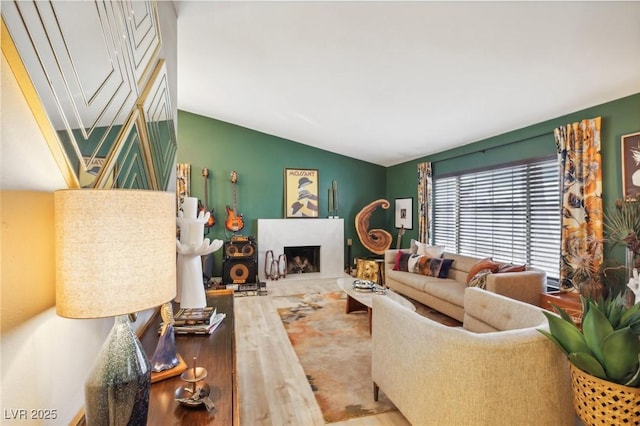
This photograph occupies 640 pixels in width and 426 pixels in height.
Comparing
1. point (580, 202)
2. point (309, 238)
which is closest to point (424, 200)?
point (309, 238)

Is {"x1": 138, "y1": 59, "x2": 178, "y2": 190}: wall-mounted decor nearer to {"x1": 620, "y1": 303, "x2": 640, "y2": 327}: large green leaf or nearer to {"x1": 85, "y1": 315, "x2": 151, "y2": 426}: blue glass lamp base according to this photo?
{"x1": 85, "y1": 315, "x2": 151, "y2": 426}: blue glass lamp base

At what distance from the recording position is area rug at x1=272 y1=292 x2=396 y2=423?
212 centimetres

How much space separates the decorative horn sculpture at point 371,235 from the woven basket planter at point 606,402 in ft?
16.0

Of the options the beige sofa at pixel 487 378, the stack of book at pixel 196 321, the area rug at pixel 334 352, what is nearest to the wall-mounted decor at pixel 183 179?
the area rug at pixel 334 352

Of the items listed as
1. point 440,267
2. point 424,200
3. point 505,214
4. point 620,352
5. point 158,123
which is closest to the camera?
point 620,352

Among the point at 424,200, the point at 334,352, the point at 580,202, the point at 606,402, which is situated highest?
the point at 424,200

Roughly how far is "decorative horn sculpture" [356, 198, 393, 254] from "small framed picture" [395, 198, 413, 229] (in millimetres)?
328

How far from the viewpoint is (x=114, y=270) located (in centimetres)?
68

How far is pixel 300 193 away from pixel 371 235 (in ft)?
5.58

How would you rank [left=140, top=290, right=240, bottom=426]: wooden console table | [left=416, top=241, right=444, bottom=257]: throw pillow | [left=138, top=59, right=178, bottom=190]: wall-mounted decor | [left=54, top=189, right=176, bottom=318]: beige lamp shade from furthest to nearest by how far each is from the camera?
[left=416, top=241, right=444, bottom=257]: throw pillow → [left=138, top=59, right=178, bottom=190]: wall-mounted decor → [left=140, top=290, right=240, bottom=426]: wooden console table → [left=54, top=189, right=176, bottom=318]: beige lamp shade

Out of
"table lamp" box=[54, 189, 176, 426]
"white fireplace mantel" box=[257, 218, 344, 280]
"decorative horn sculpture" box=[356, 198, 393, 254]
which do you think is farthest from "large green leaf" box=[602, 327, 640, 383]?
"white fireplace mantel" box=[257, 218, 344, 280]

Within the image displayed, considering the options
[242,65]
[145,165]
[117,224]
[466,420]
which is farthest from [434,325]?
[242,65]

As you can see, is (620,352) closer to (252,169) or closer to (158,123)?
(158,123)

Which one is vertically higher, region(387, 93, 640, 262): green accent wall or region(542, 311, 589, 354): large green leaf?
region(387, 93, 640, 262): green accent wall
